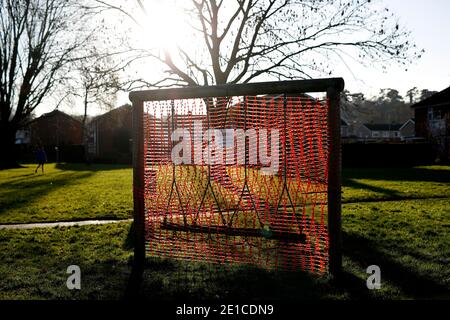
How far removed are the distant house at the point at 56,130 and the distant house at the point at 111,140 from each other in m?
11.8

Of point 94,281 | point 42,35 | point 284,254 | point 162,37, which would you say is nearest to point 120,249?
point 94,281

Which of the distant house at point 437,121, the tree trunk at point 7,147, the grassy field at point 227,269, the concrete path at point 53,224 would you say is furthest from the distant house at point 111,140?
the grassy field at point 227,269

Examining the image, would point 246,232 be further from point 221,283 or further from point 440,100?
point 440,100

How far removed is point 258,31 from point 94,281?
9.80 m

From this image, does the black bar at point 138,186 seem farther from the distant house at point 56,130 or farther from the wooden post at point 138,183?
the distant house at point 56,130

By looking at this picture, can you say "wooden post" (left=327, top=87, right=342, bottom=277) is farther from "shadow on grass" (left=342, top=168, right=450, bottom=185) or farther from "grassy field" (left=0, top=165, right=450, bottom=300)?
"shadow on grass" (left=342, top=168, right=450, bottom=185)

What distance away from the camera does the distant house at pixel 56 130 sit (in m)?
69.0

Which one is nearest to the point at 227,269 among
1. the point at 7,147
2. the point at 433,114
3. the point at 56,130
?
the point at 7,147

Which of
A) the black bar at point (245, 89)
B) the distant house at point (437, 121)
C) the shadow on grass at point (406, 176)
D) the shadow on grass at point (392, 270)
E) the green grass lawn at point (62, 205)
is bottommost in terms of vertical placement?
the shadow on grass at point (392, 270)

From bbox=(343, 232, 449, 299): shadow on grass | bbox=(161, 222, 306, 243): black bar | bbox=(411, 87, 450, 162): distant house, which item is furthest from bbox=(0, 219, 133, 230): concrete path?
bbox=(411, 87, 450, 162): distant house

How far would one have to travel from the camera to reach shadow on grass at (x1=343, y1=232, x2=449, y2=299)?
14.9 ft

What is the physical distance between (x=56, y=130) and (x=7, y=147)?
30559 millimetres

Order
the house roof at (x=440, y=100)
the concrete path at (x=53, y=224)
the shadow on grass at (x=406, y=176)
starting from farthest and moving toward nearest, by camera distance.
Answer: the house roof at (x=440, y=100)
the shadow on grass at (x=406, y=176)
the concrete path at (x=53, y=224)

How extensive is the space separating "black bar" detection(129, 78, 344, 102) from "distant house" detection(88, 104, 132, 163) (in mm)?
33723
